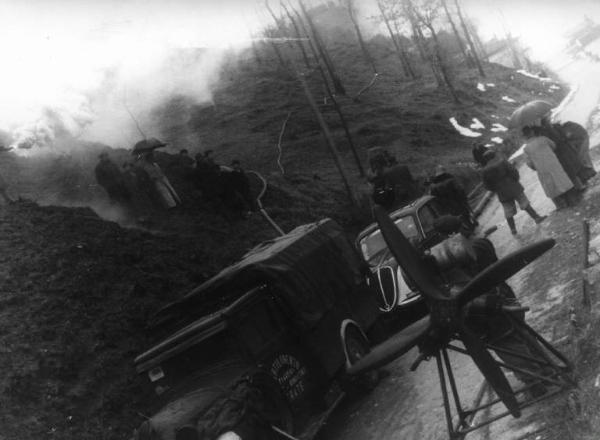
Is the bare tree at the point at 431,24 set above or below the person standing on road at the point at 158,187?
above

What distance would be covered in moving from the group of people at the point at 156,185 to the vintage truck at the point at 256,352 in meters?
9.91

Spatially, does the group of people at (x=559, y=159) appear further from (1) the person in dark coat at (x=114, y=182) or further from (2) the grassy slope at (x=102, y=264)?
(1) the person in dark coat at (x=114, y=182)

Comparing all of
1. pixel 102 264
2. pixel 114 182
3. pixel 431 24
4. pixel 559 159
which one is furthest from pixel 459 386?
pixel 431 24

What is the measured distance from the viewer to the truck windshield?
1166 cm

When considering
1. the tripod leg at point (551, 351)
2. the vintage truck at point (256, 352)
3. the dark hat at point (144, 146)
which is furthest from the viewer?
the dark hat at point (144, 146)

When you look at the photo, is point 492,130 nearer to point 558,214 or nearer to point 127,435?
point 558,214

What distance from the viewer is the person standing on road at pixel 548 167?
11.5 meters

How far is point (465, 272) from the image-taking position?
592 cm

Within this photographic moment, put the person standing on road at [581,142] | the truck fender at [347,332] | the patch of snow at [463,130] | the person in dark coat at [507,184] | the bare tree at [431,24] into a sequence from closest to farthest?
the truck fender at [347,332], the person standing on road at [581,142], the person in dark coat at [507,184], the patch of snow at [463,130], the bare tree at [431,24]

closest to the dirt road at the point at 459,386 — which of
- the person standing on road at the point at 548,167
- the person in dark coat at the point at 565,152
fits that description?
the person standing on road at the point at 548,167

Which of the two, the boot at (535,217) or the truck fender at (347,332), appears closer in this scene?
the truck fender at (347,332)

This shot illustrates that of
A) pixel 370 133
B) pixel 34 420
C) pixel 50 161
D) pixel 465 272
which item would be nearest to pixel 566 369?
pixel 465 272

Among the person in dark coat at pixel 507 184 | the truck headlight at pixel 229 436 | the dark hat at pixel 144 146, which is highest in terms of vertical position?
the dark hat at pixel 144 146

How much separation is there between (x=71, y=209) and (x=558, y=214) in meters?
12.4
